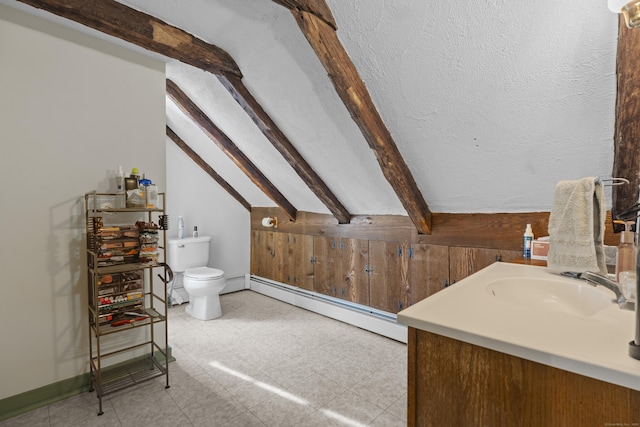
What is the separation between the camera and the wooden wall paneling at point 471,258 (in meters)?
2.07

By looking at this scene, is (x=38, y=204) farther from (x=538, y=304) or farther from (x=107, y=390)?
(x=538, y=304)

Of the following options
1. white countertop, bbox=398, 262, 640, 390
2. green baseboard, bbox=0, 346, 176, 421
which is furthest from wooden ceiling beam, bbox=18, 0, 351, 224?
green baseboard, bbox=0, 346, 176, 421

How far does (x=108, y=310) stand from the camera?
1.87m

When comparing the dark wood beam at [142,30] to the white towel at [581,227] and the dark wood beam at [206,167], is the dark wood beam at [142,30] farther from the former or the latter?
the white towel at [581,227]

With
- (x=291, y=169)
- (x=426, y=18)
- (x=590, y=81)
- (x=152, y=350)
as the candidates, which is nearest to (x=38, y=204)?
(x=152, y=350)

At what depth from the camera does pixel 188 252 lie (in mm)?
3309

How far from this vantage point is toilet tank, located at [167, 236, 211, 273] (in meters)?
3.24

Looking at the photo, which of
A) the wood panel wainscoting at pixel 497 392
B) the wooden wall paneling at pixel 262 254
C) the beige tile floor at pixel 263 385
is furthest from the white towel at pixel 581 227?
the wooden wall paneling at pixel 262 254

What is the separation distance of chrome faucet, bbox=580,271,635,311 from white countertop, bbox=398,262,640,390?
0.02 m

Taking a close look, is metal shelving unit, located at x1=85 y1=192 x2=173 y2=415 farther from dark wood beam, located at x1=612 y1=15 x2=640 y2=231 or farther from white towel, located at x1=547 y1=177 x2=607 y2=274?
dark wood beam, located at x1=612 y1=15 x2=640 y2=231

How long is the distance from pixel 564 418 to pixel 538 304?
637 mm

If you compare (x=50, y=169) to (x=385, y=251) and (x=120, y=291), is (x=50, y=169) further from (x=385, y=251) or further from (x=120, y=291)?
(x=385, y=251)

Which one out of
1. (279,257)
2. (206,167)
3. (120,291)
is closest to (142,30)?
(120,291)

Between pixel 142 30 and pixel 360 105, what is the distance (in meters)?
1.25
